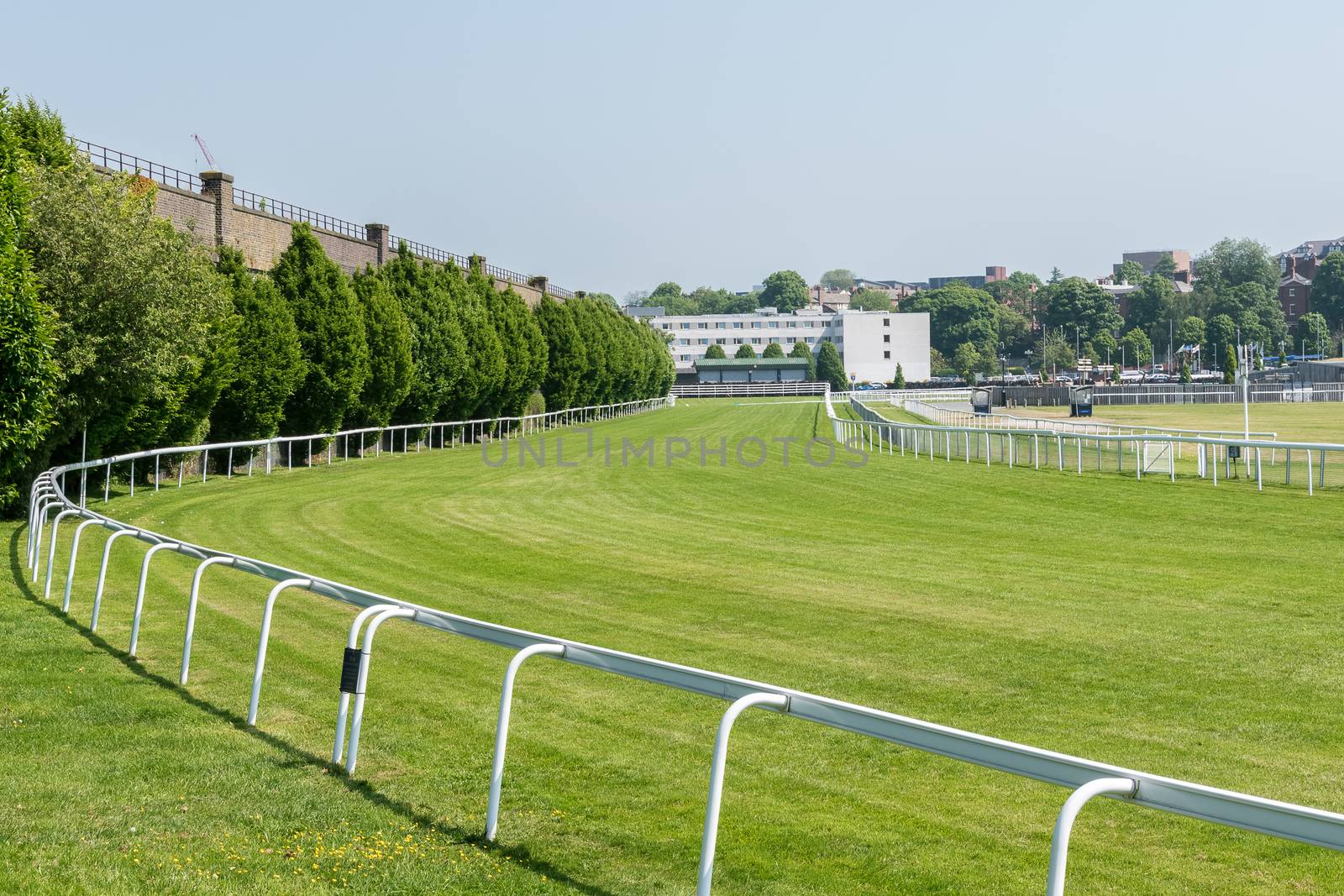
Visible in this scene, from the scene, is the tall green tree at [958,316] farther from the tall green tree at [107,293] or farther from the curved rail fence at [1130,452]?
the tall green tree at [107,293]

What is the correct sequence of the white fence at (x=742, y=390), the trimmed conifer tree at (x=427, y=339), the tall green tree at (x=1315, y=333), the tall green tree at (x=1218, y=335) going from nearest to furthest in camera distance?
the trimmed conifer tree at (x=427, y=339), the white fence at (x=742, y=390), the tall green tree at (x=1218, y=335), the tall green tree at (x=1315, y=333)

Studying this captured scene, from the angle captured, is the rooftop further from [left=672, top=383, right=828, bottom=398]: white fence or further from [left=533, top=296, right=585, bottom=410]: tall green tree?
[left=533, top=296, right=585, bottom=410]: tall green tree

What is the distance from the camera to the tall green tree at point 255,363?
30.3m

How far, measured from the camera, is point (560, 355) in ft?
203

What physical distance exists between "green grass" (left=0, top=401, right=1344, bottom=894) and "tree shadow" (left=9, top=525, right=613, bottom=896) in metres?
0.03

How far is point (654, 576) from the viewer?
49.0ft

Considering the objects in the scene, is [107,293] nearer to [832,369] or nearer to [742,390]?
[742,390]

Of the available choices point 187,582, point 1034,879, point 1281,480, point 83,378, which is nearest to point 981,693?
point 1034,879

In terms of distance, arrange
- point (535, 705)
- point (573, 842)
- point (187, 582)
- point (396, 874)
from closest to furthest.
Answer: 1. point (396, 874)
2. point (573, 842)
3. point (535, 705)
4. point (187, 582)

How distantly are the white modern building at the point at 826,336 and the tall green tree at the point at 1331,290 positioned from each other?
59.0 metres

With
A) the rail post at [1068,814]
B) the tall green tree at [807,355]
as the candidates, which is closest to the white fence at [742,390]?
the tall green tree at [807,355]

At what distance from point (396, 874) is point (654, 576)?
31.4 feet

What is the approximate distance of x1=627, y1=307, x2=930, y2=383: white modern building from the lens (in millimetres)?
156875

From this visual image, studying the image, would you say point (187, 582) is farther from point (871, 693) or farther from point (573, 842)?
point (573, 842)
